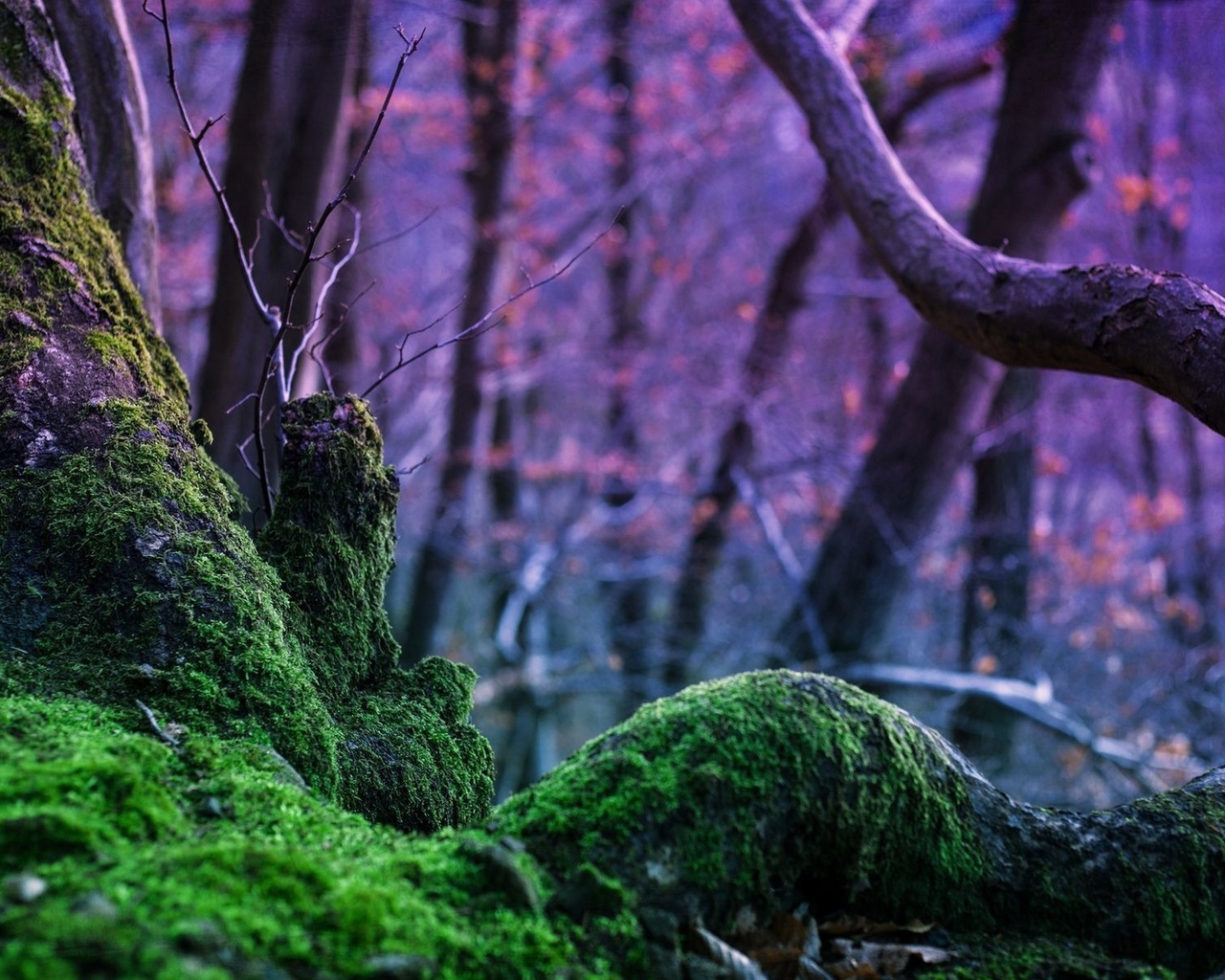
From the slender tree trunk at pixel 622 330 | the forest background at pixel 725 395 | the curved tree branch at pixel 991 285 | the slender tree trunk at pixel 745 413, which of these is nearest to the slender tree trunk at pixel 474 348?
the forest background at pixel 725 395

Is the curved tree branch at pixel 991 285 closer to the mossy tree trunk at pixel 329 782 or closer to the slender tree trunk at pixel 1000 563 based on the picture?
the mossy tree trunk at pixel 329 782

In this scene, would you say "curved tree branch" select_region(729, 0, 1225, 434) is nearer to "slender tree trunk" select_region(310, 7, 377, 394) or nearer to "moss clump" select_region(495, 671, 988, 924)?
"moss clump" select_region(495, 671, 988, 924)

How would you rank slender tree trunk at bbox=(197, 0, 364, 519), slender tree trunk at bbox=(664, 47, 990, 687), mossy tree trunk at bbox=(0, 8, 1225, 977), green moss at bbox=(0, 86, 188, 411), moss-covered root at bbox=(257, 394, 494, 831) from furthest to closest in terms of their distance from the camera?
slender tree trunk at bbox=(664, 47, 990, 687)
slender tree trunk at bbox=(197, 0, 364, 519)
green moss at bbox=(0, 86, 188, 411)
moss-covered root at bbox=(257, 394, 494, 831)
mossy tree trunk at bbox=(0, 8, 1225, 977)

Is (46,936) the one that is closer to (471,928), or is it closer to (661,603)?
(471,928)

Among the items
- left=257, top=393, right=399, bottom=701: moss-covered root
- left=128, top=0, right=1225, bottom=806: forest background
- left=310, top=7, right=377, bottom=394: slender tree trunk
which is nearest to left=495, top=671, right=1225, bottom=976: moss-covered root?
left=257, top=393, right=399, bottom=701: moss-covered root

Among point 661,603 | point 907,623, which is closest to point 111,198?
point 907,623

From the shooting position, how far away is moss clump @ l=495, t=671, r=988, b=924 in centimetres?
168

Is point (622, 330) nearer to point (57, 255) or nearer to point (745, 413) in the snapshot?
point (745, 413)

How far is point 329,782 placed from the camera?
2.06m

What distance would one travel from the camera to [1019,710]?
282 inches

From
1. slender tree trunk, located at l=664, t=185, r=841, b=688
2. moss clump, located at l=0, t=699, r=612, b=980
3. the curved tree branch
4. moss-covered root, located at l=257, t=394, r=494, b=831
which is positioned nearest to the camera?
moss clump, located at l=0, t=699, r=612, b=980

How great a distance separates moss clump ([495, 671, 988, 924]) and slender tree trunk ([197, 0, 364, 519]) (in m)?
3.98

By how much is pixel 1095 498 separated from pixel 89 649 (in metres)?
15.9

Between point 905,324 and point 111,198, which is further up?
point 905,324
